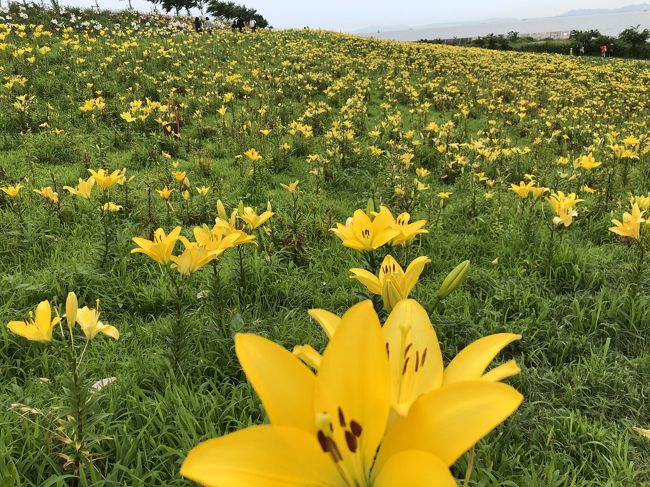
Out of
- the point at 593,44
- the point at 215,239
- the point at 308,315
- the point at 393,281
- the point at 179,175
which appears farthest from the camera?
the point at 593,44

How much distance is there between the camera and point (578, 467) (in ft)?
6.01

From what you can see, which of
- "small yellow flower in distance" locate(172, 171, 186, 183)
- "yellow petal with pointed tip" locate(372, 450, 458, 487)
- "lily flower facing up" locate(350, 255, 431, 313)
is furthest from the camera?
"small yellow flower in distance" locate(172, 171, 186, 183)

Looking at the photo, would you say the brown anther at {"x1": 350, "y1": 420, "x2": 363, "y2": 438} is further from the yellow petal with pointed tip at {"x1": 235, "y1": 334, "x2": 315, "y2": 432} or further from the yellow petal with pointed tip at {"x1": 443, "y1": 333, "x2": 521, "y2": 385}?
the yellow petal with pointed tip at {"x1": 443, "y1": 333, "x2": 521, "y2": 385}

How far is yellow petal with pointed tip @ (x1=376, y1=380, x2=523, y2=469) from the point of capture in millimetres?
548

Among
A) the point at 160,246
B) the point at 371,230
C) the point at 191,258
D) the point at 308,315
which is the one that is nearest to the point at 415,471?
the point at 371,230

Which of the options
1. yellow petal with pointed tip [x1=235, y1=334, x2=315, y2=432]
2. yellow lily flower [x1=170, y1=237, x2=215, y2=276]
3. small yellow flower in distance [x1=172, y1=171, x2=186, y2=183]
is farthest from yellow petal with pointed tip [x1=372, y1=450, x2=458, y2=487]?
small yellow flower in distance [x1=172, y1=171, x2=186, y2=183]

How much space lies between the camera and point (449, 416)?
56 cm

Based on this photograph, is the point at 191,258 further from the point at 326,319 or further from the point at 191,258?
the point at 326,319

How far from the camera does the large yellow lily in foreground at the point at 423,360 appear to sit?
677 millimetres

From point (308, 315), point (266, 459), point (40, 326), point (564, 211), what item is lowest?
point (308, 315)

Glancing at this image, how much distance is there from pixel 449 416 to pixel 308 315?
2276 mm

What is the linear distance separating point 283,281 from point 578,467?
71.3 inches

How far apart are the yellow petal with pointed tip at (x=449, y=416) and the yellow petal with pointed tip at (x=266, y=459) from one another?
92mm

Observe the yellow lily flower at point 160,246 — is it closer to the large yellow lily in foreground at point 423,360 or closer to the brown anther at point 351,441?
the large yellow lily in foreground at point 423,360
